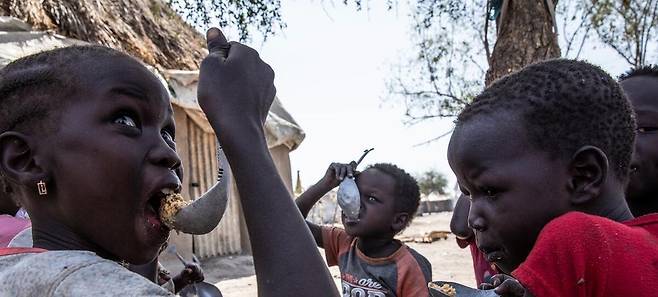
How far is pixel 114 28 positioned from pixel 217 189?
7071 mm

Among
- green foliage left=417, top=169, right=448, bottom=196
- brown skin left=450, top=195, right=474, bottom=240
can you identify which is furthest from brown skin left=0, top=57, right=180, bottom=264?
green foliage left=417, top=169, right=448, bottom=196

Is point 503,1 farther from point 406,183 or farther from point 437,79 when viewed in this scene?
point 437,79

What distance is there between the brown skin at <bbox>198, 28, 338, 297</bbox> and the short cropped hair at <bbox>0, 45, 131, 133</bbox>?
0.26 m

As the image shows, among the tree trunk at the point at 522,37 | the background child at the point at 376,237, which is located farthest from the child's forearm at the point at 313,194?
the tree trunk at the point at 522,37

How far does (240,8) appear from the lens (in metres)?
5.62

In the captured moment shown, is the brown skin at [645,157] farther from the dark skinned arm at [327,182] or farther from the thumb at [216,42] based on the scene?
the dark skinned arm at [327,182]

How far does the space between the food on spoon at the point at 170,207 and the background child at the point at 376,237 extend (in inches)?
77.0

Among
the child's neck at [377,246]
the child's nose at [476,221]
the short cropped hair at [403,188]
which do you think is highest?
the child's nose at [476,221]

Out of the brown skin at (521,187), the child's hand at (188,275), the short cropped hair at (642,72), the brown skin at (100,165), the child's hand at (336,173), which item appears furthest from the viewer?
the child's hand at (336,173)

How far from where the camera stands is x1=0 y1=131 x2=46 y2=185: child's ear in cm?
113

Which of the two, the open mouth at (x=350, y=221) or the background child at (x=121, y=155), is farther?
the open mouth at (x=350, y=221)

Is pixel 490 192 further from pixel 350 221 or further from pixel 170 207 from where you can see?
pixel 350 221

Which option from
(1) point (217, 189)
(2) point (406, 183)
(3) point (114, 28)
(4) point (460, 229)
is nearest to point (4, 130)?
(1) point (217, 189)

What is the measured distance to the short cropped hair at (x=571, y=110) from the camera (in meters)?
1.26
